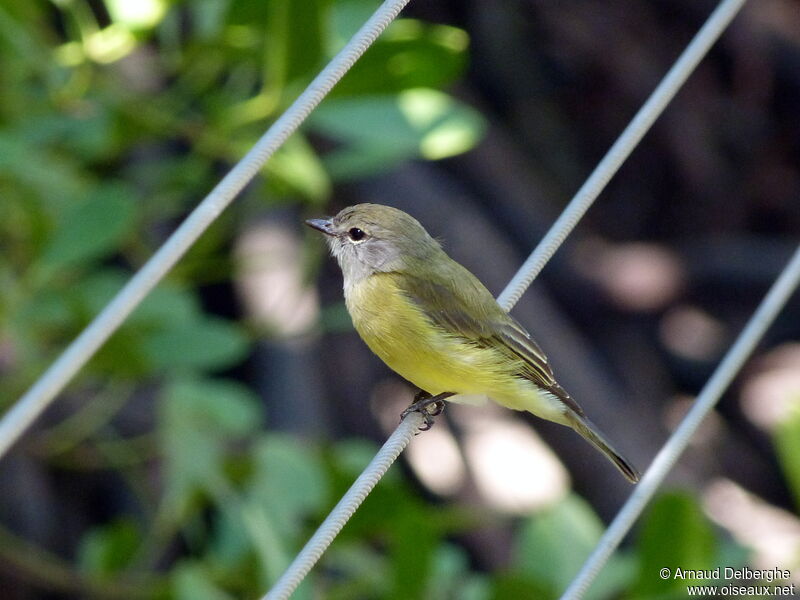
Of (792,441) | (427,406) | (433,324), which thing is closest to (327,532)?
(427,406)

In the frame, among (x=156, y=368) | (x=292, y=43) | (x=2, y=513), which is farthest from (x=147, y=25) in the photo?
(x=2, y=513)

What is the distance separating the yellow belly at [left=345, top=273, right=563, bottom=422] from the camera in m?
2.33

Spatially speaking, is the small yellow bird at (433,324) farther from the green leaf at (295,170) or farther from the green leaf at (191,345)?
the green leaf at (191,345)

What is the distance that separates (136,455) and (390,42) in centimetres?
144

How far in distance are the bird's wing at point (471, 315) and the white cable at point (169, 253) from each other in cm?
99

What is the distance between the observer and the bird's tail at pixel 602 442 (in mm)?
2404

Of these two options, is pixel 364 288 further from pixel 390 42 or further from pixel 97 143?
pixel 97 143

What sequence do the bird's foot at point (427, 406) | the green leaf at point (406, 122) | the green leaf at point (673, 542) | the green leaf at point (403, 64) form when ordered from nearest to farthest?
1. the bird's foot at point (427, 406)
2. the green leaf at point (673, 542)
3. the green leaf at point (403, 64)
4. the green leaf at point (406, 122)

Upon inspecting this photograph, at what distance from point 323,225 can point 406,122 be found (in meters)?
0.43

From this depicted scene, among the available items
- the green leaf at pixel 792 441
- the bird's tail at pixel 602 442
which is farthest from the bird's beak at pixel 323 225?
the green leaf at pixel 792 441

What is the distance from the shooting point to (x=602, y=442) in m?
2.46

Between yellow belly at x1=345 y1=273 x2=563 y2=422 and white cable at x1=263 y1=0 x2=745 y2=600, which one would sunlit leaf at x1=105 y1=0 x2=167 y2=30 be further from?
white cable at x1=263 y1=0 x2=745 y2=600

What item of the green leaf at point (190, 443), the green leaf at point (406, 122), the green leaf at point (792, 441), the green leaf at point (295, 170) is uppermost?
the green leaf at point (406, 122)

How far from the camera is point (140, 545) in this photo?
298cm
